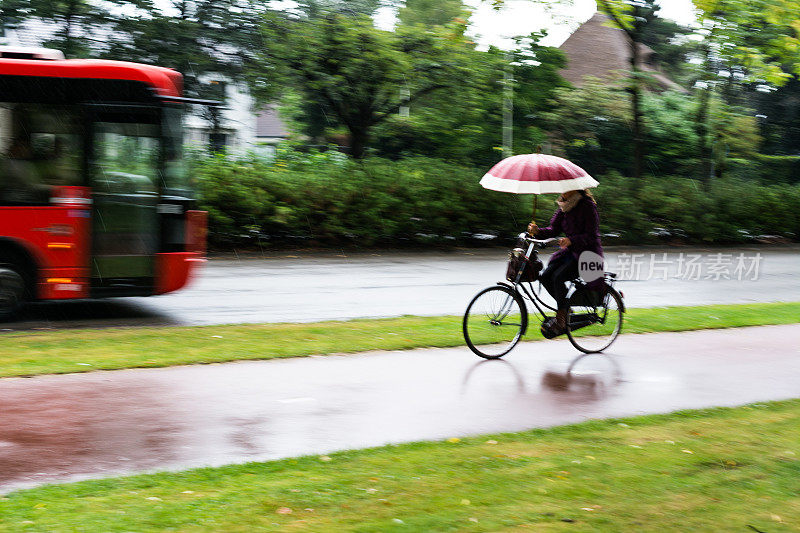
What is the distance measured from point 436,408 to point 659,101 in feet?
119

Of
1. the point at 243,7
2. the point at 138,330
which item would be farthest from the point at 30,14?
the point at 138,330

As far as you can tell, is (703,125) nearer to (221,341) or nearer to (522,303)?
(522,303)

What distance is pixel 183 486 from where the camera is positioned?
479cm

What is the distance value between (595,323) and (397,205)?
1388 centimetres

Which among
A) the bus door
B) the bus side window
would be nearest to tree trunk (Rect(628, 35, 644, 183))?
the bus door

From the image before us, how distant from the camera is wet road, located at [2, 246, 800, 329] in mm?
11781

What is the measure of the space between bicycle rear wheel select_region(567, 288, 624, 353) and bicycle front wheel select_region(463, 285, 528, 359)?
1.87 feet

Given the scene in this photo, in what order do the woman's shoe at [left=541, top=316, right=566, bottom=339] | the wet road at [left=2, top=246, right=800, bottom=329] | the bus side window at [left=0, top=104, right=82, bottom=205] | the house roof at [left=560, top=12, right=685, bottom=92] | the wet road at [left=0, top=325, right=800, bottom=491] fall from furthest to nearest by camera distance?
the house roof at [left=560, top=12, right=685, bottom=92], the wet road at [left=2, top=246, right=800, bottom=329], the bus side window at [left=0, top=104, right=82, bottom=205], the woman's shoe at [left=541, top=316, right=566, bottom=339], the wet road at [left=0, top=325, right=800, bottom=491]

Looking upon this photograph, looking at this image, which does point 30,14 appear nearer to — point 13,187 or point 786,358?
point 13,187

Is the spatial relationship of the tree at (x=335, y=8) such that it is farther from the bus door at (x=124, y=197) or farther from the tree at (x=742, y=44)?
the bus door at (x=124, y=197)

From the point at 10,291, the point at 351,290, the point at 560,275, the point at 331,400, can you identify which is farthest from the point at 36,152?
the point at 560,275

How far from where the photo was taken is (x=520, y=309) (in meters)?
9.28

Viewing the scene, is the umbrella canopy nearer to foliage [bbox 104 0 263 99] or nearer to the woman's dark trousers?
the woman's dark trousers

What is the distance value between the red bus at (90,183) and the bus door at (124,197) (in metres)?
0.01
